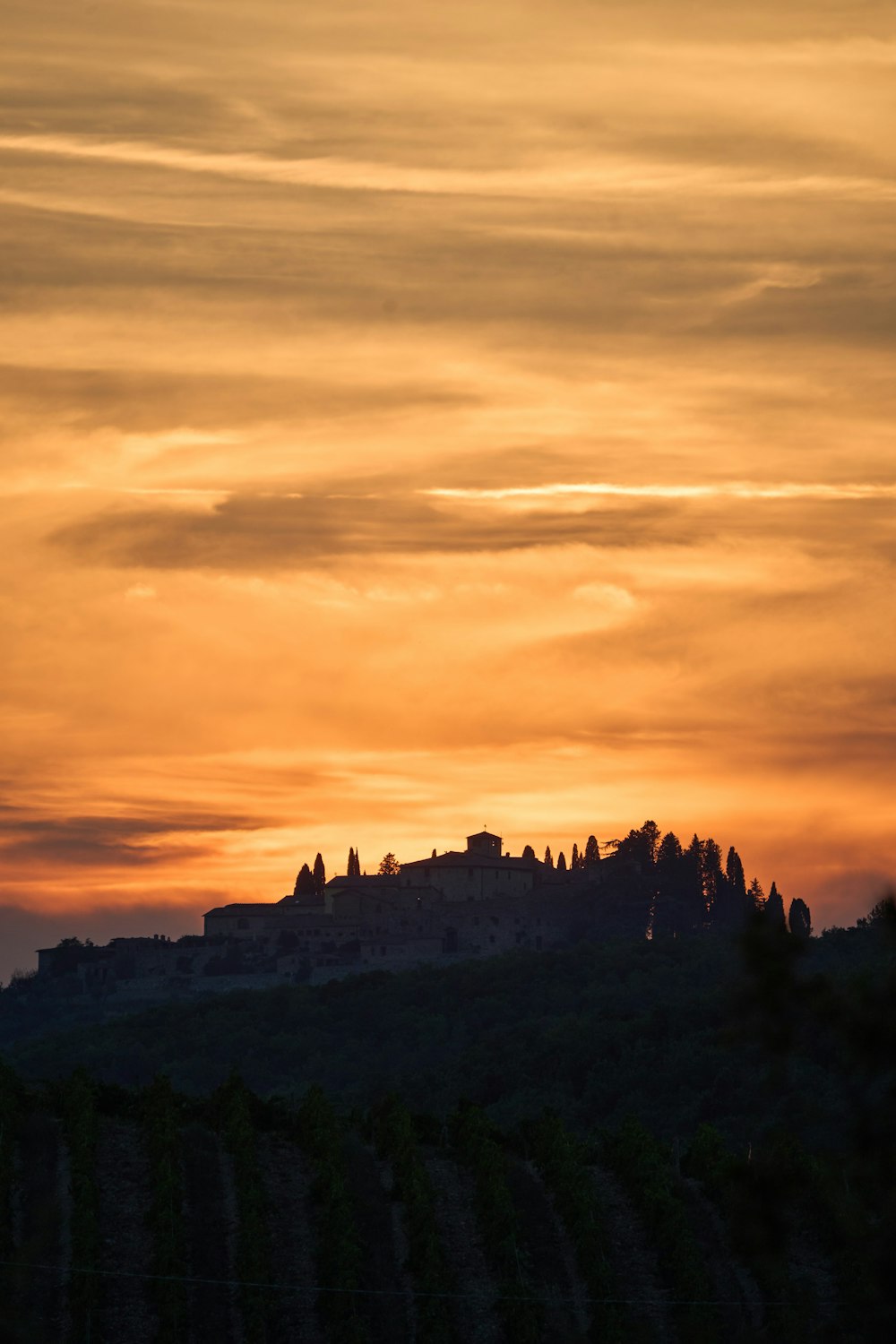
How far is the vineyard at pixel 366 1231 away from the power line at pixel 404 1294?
0.04 m

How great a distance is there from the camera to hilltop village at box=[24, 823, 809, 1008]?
12169cm

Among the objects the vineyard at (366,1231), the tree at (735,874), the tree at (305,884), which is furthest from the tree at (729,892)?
the vineyard at (366,1231)

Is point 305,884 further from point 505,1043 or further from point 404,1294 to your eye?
point 404,1294

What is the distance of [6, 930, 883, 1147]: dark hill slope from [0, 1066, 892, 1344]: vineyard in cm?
2353

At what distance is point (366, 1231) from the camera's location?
32375 millimetres

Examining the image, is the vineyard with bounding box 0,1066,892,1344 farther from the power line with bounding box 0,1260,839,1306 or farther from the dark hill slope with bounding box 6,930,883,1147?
the dark hill slope with bounding box 6,930,883,1147

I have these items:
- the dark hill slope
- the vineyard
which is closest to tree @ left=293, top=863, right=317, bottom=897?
the dark hill slope

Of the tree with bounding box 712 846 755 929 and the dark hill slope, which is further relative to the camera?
the tree with bounding box 712 846 755 929

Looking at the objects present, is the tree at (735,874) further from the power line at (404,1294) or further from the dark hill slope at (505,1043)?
the power line at (404,1294)

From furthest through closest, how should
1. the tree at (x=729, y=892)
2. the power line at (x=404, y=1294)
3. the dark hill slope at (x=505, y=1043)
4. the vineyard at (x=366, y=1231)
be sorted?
the tree at (x=729, y=892)
the dark hill slope at (x=505, y=1043)
the power line at (x=404, y=1294)
the vineyard at (x=366, y=1231)

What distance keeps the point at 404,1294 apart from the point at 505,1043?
56801 mm

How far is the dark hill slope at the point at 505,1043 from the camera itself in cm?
7081

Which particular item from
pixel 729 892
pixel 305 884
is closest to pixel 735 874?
pixel 729 892

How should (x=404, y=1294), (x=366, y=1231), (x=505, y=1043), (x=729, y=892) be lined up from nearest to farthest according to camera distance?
1. (x=404, y=1294)
2. (x=366, y=1231)
3. (x=505, y=1043)
4. (x=729, y=892)
